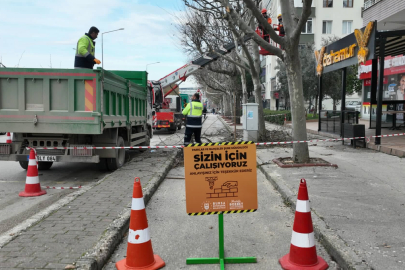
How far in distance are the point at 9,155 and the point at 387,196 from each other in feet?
24.4

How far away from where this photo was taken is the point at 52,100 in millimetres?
6887

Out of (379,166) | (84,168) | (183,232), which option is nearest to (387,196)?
(379,166)

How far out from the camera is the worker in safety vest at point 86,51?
301 inches

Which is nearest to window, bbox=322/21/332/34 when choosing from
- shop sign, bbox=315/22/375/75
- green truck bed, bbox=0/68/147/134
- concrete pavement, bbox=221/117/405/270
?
shop sign, bbox=315/22/375/75

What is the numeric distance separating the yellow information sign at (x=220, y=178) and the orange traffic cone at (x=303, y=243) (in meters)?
0.47

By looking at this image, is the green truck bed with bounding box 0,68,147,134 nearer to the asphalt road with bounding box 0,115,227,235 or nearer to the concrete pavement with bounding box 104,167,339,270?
the asphalt road with bounding box 0,115,227,235

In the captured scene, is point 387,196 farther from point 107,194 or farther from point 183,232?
point 107,194

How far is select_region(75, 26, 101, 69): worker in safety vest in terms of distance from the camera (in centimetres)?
764

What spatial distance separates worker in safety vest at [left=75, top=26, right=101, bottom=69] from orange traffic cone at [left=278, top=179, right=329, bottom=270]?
19.4 ft

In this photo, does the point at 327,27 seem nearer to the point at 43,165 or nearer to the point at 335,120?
the point at 335,120

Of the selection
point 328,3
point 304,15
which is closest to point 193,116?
point 304,15

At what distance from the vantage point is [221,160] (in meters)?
3.50

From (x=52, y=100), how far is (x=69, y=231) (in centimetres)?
368

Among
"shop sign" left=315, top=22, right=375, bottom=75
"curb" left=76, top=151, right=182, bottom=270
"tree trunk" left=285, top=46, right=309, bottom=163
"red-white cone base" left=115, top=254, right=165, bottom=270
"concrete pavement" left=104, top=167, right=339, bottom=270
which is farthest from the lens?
"shop sign" left=315, top=22, right=375, bottom=75
